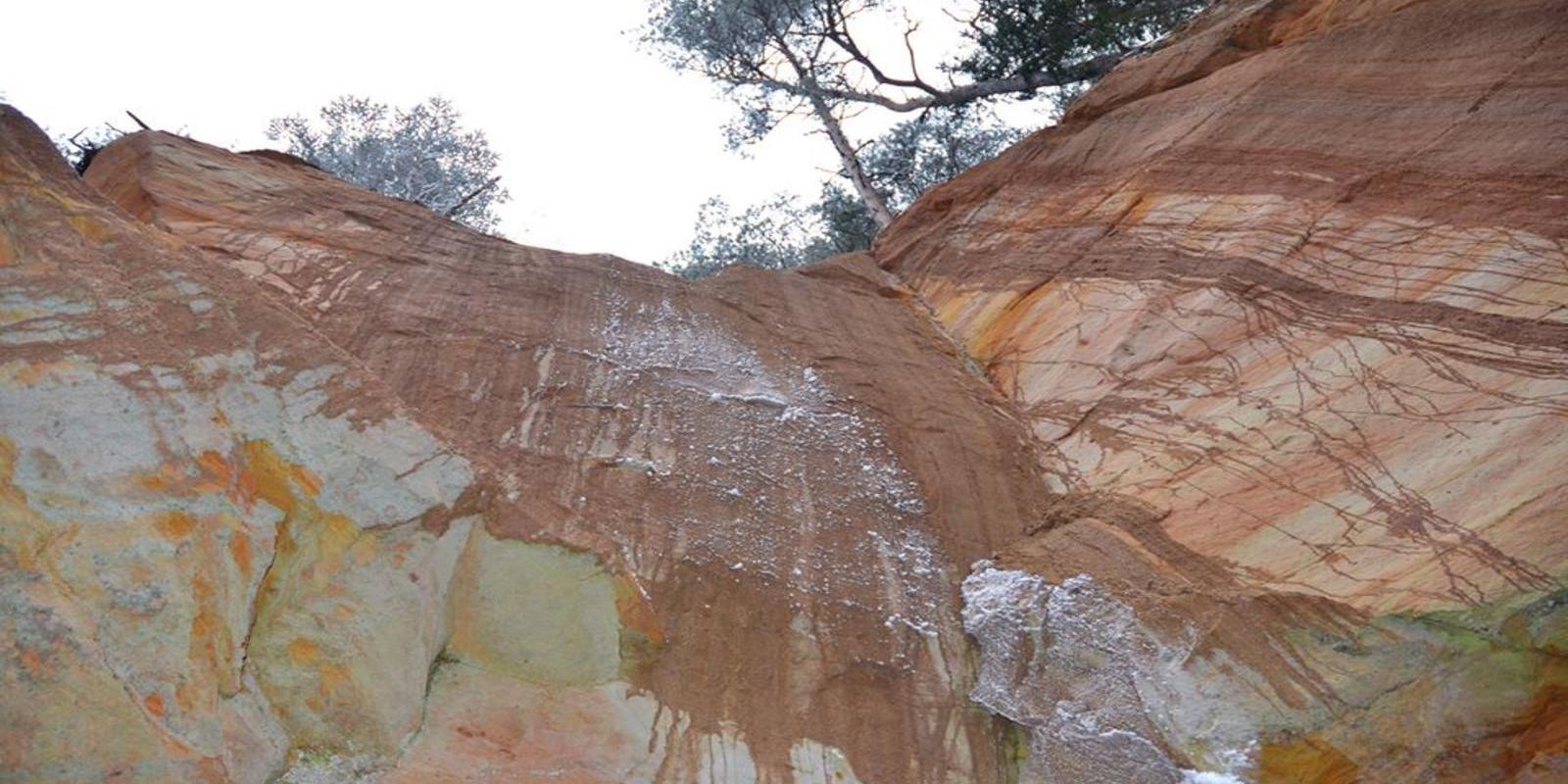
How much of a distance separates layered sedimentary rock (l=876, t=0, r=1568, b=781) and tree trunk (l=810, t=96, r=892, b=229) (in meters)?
6.51

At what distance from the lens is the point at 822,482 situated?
241 inches

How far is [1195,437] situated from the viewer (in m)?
5.96

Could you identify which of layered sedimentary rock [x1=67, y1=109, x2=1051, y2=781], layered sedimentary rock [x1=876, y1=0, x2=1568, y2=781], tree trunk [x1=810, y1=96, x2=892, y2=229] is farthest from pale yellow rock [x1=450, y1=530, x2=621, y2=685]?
tree trunk [x1=810, y1=96, x2=892, y2=229]

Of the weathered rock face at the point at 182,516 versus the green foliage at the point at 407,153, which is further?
the green foliage at the point at 407,153

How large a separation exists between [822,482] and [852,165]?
989cm

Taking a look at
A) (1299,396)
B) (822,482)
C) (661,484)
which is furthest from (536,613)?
(1299,396)

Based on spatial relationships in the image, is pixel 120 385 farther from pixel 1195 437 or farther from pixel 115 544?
pixel 1195 437

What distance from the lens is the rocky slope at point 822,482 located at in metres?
4.28

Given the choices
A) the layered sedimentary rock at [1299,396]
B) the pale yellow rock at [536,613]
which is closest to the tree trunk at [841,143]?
the layered sedimentary rock at [1299,396]

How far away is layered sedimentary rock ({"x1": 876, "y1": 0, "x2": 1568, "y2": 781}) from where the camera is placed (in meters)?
4.51

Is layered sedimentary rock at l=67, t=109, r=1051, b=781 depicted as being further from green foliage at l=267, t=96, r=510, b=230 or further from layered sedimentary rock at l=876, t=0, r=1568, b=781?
green foliage at l=267, t=96, r=510, b=230

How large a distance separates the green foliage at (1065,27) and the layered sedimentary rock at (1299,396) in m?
5.33

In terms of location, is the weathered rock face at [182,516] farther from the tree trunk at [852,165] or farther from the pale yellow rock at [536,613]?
the tree trunk at [852,165]

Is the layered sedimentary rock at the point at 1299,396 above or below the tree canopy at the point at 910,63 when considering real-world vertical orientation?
below
